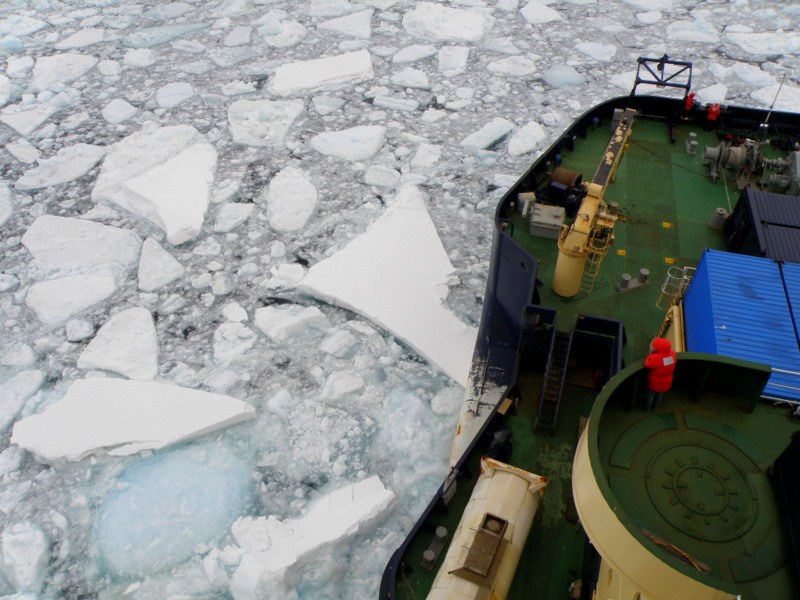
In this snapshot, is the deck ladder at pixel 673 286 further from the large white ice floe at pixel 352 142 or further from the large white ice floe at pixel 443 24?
the large white ice floe at pixel 443 24

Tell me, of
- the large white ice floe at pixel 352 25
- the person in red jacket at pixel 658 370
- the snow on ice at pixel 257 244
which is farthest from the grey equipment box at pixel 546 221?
the large white ice floe at pixel 352 25

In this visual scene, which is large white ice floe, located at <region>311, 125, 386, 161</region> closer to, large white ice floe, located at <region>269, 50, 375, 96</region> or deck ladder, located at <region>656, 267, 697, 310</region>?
large white ice floe, located at <region>269, 50, 375, 96</region>

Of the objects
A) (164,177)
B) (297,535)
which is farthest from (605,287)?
(164,177)

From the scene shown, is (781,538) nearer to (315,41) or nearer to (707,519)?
(707,519)

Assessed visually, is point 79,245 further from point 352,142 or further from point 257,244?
point 352,142

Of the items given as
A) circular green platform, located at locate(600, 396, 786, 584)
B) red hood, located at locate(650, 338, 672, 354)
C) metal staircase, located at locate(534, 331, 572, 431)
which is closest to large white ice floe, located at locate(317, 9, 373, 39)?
metal staircase, located at locate(534, 331, 572, 431)
